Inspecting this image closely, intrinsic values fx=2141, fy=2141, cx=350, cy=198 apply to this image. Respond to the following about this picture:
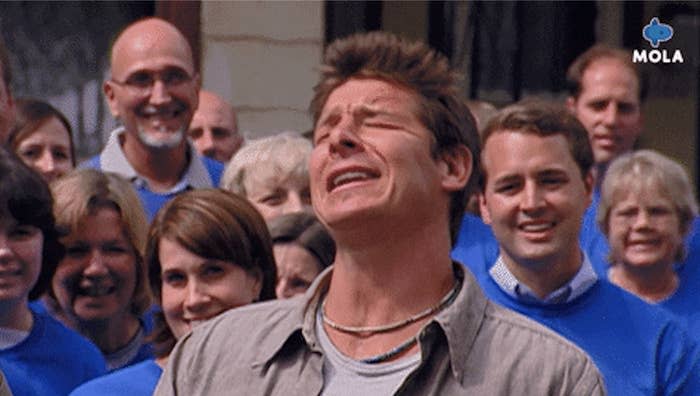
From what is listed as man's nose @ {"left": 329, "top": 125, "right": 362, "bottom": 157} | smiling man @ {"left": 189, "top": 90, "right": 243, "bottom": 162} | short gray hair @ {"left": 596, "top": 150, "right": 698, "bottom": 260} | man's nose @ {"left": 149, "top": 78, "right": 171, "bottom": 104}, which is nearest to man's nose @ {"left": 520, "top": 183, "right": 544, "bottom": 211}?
short gray hair @ {"left": 596, "top": 150, "right": 698, "bottom": 260}

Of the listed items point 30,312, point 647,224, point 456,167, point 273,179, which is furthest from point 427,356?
point 647,224

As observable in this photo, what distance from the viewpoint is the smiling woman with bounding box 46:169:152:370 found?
Result: 5.87m

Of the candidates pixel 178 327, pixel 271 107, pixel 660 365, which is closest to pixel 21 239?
pixel 178 327

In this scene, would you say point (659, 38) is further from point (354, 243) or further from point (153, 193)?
point (354, 243)

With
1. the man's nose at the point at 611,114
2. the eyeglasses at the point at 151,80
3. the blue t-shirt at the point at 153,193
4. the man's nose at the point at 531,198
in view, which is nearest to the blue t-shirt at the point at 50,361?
the blue t-shirt at the point at 153,193

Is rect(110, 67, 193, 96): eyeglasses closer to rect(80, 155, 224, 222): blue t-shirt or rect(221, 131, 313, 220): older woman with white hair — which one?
rect(80, 155, 224, 222): blue t-shirt

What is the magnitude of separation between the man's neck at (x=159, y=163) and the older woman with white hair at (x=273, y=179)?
397mm

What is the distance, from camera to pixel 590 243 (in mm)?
7000

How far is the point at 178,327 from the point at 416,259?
1.43 m

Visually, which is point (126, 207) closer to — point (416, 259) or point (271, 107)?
point (416, 259)

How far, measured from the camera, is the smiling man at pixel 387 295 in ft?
12.3

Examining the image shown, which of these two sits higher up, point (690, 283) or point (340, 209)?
point (340, 209)

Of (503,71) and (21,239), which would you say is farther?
(503,71)

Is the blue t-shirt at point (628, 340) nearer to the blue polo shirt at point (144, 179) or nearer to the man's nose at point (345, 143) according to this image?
the blue polo shirt at point (144, 179)
